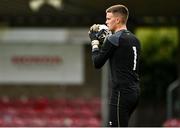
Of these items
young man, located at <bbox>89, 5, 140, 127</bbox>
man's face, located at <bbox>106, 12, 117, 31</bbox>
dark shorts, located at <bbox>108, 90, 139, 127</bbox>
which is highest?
man's face, located at <bbox>106, 12, 117, 31</bbox>

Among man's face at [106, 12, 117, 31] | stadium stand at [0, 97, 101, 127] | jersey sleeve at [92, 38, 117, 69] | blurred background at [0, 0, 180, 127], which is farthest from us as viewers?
stadium stand at [0, 97, 101, 127]

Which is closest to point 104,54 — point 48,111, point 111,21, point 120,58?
point 120,58

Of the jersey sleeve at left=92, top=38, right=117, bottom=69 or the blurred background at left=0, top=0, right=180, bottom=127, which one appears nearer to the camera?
the jersey sleeve at left=92, top=38, right=117, bottom=69

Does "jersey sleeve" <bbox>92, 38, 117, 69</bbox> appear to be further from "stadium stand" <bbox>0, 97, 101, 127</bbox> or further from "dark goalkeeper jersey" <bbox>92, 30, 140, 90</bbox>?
"stadium stand" <bbox>0, 97, 101, 127</bbox>

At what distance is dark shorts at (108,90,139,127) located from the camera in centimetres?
672

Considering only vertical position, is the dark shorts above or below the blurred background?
below

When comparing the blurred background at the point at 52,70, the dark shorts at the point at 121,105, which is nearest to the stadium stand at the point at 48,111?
the blurred background at the point at 52,70

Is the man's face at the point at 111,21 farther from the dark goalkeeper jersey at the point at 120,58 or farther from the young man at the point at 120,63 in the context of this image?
the dark goalkeeper jersey at the point at 120,58

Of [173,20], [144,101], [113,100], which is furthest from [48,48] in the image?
[113,100]

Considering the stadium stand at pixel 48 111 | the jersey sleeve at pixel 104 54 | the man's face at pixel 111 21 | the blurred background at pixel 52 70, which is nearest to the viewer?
the jersey sleeve at pixel 104 54

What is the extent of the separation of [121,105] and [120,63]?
412 mm

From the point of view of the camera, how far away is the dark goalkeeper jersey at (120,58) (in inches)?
264

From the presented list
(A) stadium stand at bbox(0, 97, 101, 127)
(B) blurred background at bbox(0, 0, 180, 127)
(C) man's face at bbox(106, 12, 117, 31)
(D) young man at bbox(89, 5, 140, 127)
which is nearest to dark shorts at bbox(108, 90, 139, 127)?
(D) young man at bbox(89, 5, 140, 127)

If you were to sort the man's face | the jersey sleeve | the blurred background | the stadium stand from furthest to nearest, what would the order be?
1. the stadium stand
2. the blurred background
3. the man's face
4. the jersey sleeve
